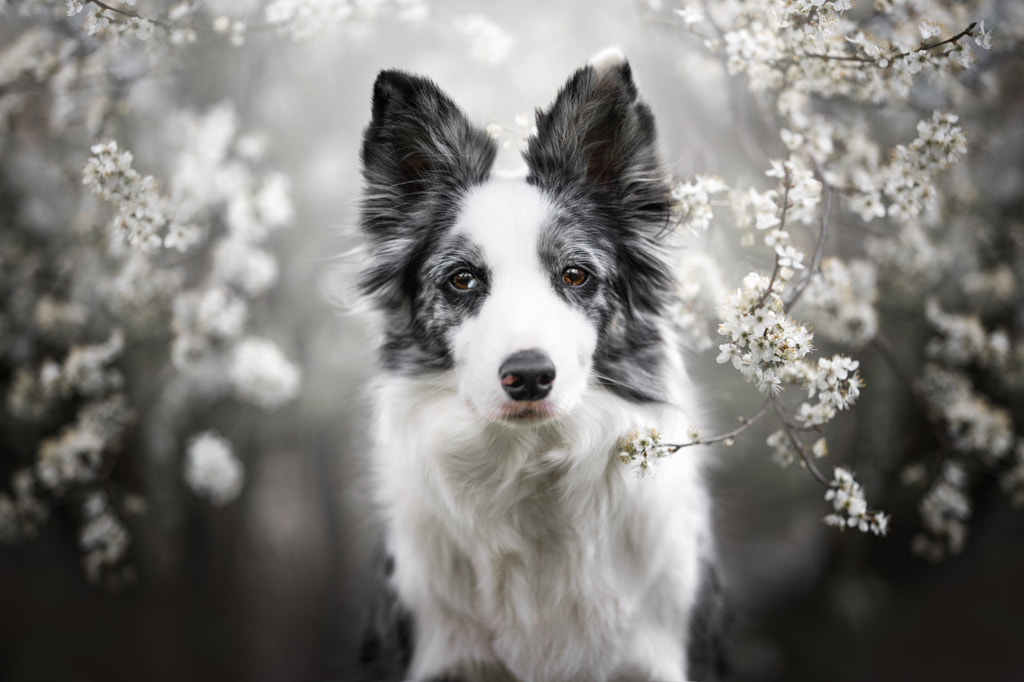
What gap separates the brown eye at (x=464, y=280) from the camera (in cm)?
A: 164

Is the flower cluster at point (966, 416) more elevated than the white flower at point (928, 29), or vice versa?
the white flower at point (928, 29)

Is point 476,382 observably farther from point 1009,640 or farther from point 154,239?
point 1009,640

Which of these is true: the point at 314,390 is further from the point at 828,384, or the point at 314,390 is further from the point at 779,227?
the point at 828,384

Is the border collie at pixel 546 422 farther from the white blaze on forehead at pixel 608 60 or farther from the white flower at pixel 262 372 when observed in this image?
the white flower at pixel 262 372

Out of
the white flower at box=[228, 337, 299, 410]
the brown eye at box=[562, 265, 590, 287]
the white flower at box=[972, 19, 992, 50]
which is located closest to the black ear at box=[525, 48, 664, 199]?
the brown eye at box=[562, 265, 590, 287]

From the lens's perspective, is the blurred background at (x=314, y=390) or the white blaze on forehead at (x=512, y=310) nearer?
the white blaze on forehead at (x=512, y=310)

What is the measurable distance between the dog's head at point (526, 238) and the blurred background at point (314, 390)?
16 cm

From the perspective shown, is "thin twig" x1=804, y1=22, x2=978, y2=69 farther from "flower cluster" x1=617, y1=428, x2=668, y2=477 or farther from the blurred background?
"flower cluster" x1=617, y1=428, x2=668, y2=477

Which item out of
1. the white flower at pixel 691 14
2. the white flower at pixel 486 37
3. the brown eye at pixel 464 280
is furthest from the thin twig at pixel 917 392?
the white flower at pixel 486 37

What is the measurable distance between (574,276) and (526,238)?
0.50 ft

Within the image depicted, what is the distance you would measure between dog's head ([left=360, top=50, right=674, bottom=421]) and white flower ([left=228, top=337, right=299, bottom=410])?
1.06 m

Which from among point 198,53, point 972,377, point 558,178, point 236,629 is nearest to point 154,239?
point 558,178

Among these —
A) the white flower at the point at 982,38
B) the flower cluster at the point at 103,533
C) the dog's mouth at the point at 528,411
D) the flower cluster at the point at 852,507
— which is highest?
the white flower at the point at 982,38

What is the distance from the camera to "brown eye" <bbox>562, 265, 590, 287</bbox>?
1631 mm
